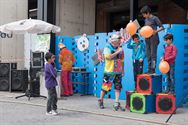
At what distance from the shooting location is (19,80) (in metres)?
15.3

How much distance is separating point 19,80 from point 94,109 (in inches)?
207

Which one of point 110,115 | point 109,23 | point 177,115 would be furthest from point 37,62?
point 109,23

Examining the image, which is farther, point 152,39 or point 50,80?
point 152,39

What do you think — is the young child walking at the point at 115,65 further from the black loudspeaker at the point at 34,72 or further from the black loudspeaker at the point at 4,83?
the black loudspeaker at the point at 4,83

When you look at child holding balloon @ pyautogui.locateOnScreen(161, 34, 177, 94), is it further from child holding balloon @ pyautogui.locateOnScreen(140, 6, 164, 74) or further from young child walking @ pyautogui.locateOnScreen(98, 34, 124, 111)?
young child walking @ pyautogui.locateOnScreen(98, 34, 124, 111)

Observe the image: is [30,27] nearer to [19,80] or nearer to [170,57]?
[19,80]

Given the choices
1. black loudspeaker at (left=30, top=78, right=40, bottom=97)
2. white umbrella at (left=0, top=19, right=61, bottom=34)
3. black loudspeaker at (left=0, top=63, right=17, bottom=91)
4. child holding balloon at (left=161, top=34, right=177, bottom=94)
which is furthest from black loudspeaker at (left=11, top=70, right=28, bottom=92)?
child holding balloon at (left=161, top=34, right=177, bottom=94)

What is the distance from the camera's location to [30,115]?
998cm

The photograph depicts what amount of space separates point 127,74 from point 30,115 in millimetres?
3936

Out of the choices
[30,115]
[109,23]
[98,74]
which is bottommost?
[30,115]

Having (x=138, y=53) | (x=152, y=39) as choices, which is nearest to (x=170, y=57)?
(x=152, y=39)

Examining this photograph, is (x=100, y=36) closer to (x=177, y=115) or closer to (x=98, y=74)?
(x=98, y=74)

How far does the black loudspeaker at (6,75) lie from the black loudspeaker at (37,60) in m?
2.15

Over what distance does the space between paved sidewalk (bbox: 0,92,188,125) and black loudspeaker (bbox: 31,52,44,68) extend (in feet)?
3.56
